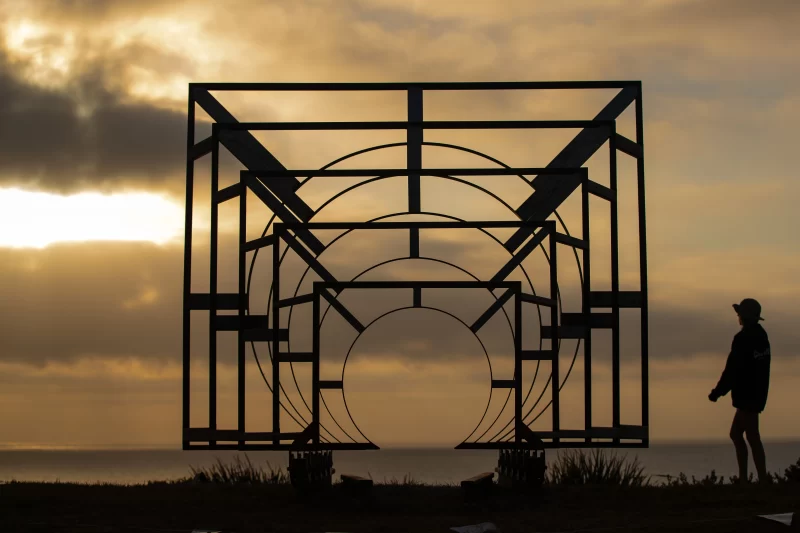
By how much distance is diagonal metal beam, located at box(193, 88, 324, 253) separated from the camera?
16.6 meters

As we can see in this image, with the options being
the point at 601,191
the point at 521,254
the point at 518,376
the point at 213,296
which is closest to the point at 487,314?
the point at 521,254

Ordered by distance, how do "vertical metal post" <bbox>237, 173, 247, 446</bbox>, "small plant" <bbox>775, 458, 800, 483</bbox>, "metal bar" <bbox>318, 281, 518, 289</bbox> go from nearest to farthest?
"small plant" <bbox>775, 458, 800, 483</bbox>, "metal bar" <bbox>318, 281, 518, 289</bbox>, "vertical metal post" <bbox>237, 173, 247, 446</bbox>

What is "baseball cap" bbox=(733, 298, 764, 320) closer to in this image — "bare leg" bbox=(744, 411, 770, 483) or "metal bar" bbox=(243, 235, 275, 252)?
"bare leg" bbox=(744, 411, 770, 483)

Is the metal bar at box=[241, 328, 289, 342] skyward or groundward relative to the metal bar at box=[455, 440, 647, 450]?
skyward

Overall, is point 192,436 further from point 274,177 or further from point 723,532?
point 723,532

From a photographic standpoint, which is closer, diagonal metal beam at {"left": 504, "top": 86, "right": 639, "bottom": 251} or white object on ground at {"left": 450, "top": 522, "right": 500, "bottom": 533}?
white object on ground at {"left": 450, "top": 522, "right": 500, "bottom": 533}

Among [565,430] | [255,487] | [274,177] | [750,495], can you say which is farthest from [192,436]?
[750,495]

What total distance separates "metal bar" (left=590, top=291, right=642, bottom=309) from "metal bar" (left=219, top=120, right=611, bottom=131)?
2.31 metres

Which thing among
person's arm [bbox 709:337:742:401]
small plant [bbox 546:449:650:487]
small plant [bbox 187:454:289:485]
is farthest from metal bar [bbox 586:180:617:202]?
small plant [bbox 187:454:289:485]

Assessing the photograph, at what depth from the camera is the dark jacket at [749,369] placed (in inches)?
535

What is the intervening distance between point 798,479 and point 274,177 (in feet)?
25.5

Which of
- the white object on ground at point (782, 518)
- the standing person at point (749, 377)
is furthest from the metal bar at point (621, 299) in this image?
the white object on ground at point (782, 518)

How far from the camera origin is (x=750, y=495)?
12352 millimetres

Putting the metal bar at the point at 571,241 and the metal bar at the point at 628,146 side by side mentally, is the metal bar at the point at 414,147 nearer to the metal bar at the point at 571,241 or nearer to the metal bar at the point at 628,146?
the metal bar at the point at 571,241
